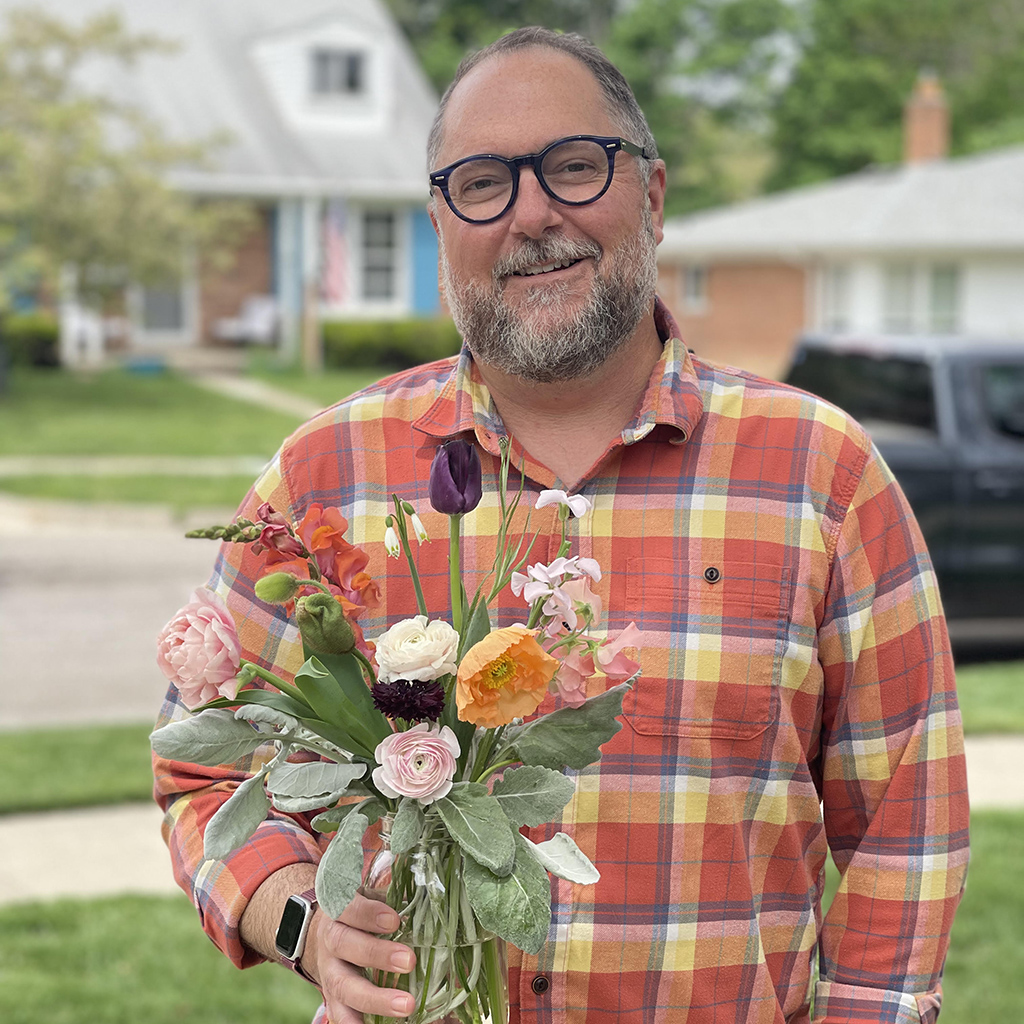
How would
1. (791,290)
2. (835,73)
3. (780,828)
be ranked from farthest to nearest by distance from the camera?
(835,73), (791,290), (780,828)

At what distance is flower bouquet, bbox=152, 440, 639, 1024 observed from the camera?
149cm

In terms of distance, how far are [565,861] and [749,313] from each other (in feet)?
99.0

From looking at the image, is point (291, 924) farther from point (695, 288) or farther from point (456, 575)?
point (695, 288)

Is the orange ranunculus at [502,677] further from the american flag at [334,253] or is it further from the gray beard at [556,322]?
the american flag at [334,253]

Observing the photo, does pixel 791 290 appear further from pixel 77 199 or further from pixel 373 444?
pixel 373 444

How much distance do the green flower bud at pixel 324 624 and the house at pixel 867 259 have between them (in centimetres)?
2526

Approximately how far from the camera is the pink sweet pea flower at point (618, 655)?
1557 millimetres

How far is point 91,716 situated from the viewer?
23.8 ft

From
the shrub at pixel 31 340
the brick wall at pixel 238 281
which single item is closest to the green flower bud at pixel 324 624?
the shrub at pixel 31 340

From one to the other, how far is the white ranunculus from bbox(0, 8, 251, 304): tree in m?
17.1

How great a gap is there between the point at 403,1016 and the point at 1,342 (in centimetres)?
2086

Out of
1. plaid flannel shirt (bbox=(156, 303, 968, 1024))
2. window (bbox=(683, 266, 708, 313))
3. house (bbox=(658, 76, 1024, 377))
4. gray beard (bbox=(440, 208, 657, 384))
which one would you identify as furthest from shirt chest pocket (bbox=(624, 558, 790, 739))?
window (bbox=(683, 266, 708, 313))

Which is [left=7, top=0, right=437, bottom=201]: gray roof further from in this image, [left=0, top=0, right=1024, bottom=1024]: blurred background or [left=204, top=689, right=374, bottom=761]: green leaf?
[left=204, top=689, right=374, bottom=761]: green leaf

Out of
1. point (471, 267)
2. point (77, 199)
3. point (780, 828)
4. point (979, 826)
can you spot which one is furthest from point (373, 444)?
point (77, 199)
